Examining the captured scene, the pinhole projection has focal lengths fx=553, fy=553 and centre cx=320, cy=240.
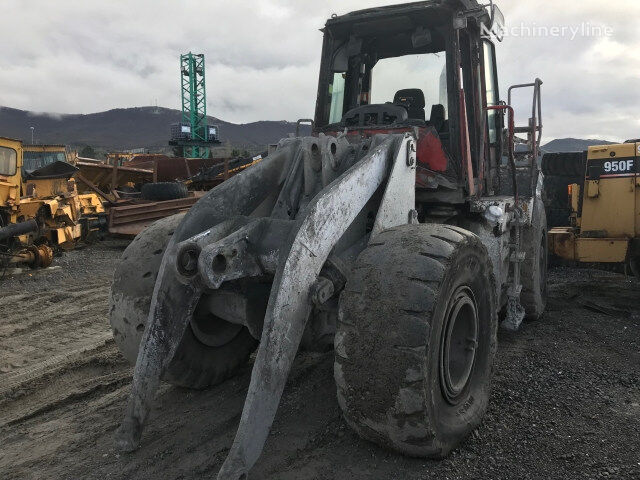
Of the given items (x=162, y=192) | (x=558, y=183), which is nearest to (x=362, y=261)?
(x=558, y=183)

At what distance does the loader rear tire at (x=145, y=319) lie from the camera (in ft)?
11.1

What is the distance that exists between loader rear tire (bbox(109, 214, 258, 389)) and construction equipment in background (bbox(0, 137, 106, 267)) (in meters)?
6.86

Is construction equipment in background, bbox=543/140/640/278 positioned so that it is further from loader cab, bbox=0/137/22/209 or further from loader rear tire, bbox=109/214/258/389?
loader cab, bbox=0/137/22/209

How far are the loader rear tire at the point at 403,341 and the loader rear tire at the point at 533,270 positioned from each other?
9.16ft

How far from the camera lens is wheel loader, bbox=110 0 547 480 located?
8.25ft

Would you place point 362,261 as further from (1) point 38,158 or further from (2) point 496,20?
(1) point 38,158

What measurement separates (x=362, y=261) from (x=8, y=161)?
953cm

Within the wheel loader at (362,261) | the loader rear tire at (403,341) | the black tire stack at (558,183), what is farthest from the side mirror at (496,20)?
the black tire stack at (558,183)

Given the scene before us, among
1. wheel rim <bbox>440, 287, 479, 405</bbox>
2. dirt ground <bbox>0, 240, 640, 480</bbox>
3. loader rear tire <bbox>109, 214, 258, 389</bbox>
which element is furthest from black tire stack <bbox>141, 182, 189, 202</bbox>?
wheel rim <bbox>440, 287, 479, 405</bbox>

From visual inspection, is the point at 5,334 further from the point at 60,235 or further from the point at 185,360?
the point at 60,235

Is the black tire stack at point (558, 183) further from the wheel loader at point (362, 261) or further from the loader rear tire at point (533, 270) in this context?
the wheel loader at point (362, 261)

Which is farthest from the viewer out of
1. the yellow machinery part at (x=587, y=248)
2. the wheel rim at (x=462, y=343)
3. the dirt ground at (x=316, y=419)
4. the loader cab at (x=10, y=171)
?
the loader cab at (x=10, y=171)

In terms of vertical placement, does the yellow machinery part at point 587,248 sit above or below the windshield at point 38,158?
below

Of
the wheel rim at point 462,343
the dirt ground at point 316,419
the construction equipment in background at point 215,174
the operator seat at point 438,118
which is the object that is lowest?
the dirt ground at point 316,419
